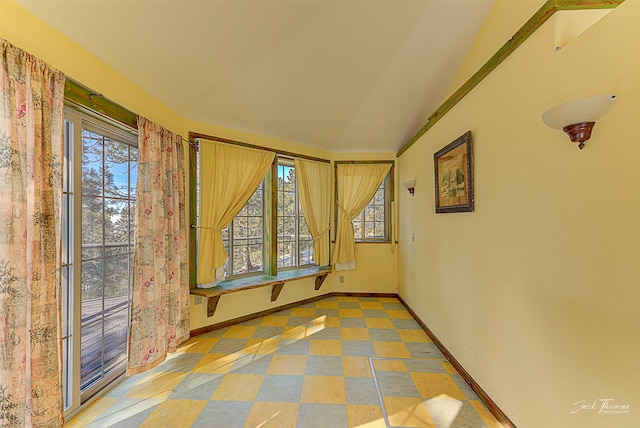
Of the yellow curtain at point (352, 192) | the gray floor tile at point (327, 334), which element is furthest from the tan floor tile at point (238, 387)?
the yellow curtain at point (352, 192)

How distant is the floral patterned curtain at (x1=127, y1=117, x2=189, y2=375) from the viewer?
2.07m

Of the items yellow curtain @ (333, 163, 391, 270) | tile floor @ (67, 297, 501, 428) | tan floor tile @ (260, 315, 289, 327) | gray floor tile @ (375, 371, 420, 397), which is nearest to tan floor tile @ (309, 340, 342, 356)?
tile floor @ (67, 297, 501, 428)

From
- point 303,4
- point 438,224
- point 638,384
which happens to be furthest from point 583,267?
point 303,4

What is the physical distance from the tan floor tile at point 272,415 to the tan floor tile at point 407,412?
2.18ft

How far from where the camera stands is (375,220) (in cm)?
437

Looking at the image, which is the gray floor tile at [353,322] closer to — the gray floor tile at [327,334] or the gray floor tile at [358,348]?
the gray floor tile at [327,334]

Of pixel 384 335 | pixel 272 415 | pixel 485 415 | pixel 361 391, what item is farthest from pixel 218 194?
pixel 485 415

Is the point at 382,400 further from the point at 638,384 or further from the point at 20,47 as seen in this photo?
the point at 20,47

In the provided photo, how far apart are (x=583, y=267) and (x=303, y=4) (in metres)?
2.29

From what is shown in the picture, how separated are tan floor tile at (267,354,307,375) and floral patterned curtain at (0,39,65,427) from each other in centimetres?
139

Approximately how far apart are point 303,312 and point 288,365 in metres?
1.27

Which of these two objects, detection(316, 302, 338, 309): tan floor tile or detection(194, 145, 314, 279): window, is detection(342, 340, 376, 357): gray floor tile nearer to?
detection(316, 302, 338, 309): tan floor tile

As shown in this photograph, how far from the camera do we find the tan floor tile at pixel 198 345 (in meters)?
2.56

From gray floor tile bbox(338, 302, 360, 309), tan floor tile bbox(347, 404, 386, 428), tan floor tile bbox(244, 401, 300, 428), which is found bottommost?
tan floor tile bbox(347, 404, 386, 428)
